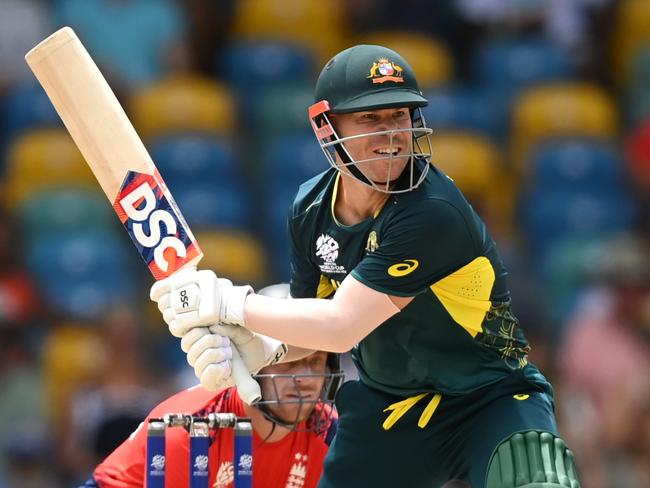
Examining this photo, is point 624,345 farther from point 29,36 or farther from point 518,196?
point 29,36

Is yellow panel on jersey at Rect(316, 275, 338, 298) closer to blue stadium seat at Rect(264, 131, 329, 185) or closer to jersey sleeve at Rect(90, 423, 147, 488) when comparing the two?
jersey sleeve at Rect(90, 423, 147, 488)

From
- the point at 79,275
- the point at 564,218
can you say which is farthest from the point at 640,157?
the point at 79,275

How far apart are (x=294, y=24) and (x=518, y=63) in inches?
54.5

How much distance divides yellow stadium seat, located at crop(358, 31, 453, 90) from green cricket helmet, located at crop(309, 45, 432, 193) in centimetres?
451

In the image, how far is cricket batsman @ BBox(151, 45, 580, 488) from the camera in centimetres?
414

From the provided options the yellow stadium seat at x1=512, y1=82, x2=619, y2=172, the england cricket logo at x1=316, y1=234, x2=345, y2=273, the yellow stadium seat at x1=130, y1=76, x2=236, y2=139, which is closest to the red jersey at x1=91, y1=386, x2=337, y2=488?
the england cricket logo at x1=316, y1=234, x2=345, y2=273

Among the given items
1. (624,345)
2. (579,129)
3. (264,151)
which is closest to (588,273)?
(624,345)

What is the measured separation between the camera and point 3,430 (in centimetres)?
729

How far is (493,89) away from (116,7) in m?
2.32

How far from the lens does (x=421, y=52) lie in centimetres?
898

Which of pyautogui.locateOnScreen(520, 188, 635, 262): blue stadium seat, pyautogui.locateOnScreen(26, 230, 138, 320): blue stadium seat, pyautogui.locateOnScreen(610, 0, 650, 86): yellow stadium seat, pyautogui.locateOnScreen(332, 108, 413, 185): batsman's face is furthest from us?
pyautogui.locateOnScreen(610, 0, 650, 86): yellow stadium seat

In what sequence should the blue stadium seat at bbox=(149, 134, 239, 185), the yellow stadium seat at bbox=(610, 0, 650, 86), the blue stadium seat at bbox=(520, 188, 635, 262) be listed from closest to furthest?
1. the blue stadium seat at bbox=(149, 134, 239, 185)
2. the blue stadium seat at bbox=(520, 188, 635, 262)
3. the yellow stadium seat at bbox=(610, 0, 650, 86)

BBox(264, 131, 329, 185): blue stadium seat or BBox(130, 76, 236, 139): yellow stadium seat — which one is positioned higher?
BBox(130, 76, 236, 139): yellow stadium seat

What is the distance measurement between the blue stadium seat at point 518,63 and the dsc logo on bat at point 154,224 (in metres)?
5.02
